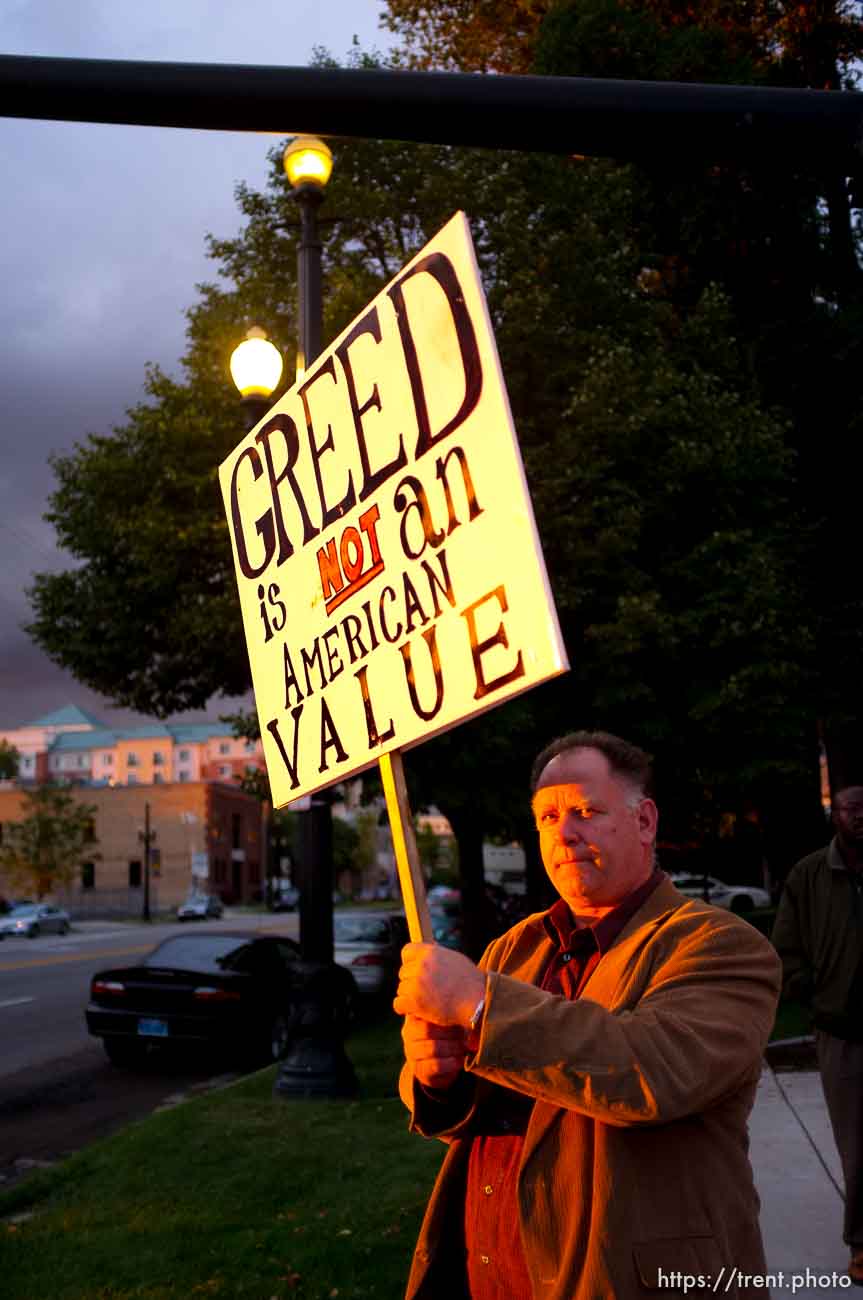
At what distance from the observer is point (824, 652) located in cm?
1789

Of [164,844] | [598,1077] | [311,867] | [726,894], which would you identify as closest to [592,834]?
[598,1077]

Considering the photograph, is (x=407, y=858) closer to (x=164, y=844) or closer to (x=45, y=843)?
(x=45, y=843)

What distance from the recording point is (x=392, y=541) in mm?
2613

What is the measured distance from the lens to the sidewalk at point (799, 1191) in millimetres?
5145

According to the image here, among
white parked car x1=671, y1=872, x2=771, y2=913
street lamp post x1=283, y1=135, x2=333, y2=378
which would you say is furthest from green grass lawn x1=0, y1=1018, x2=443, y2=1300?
white parked car x1=671, y1=872, x2=771, y2=913

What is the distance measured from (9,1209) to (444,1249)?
18.1 ft

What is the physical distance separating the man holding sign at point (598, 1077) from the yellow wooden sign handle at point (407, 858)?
0.16 m

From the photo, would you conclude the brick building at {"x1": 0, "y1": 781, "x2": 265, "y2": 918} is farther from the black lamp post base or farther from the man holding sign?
the man holding sign

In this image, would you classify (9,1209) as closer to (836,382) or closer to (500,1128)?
(500,1128)

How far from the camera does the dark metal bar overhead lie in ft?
10.5

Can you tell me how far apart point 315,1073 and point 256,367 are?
567 centimetres

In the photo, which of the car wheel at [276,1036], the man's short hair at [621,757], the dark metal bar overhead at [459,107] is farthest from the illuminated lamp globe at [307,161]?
the car wheel at [276,1036]

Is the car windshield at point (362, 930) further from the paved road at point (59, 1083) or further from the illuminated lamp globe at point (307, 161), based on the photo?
the illuminated lamp globe at point (307, 161)

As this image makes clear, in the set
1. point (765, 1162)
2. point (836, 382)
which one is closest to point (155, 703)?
point (836, 382)
